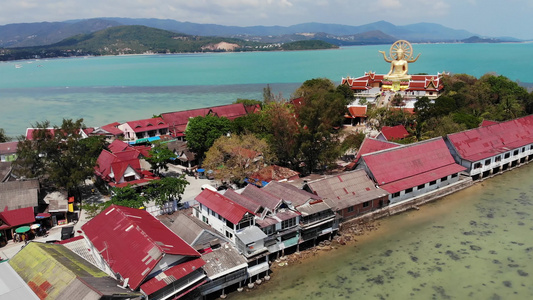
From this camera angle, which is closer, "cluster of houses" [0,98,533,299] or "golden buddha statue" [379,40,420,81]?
"cluster of houses" [0,98,533,299]

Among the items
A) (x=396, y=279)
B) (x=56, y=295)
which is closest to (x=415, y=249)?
(x=396, y=279)

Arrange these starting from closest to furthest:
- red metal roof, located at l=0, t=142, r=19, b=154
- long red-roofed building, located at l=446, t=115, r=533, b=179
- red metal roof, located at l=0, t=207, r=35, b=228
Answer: red metal roof, located at l=0, t=207, r=35, b=228, long red-roofed building, located at l=446, t=115, r=533, b=179, red metal roof, located at l=0, t=142, r=19, b=154

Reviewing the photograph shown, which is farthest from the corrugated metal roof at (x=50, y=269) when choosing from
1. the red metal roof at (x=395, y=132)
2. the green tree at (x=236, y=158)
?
the red metal roof at (x=395, y=132)

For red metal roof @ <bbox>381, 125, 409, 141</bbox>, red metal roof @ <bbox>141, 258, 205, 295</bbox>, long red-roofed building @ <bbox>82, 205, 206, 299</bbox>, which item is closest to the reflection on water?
red metal roof @ <bbox>141, 258, 205, 295</bbox>

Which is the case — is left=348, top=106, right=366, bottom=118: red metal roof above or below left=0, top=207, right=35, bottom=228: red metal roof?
above

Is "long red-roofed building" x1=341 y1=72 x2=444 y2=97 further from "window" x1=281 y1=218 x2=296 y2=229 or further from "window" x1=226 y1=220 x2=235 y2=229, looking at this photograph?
"window" x1=226 y1=220 x2=235 y2=229

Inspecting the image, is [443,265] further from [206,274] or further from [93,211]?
[93,211]

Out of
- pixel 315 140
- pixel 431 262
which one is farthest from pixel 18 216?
pixel 431 262
